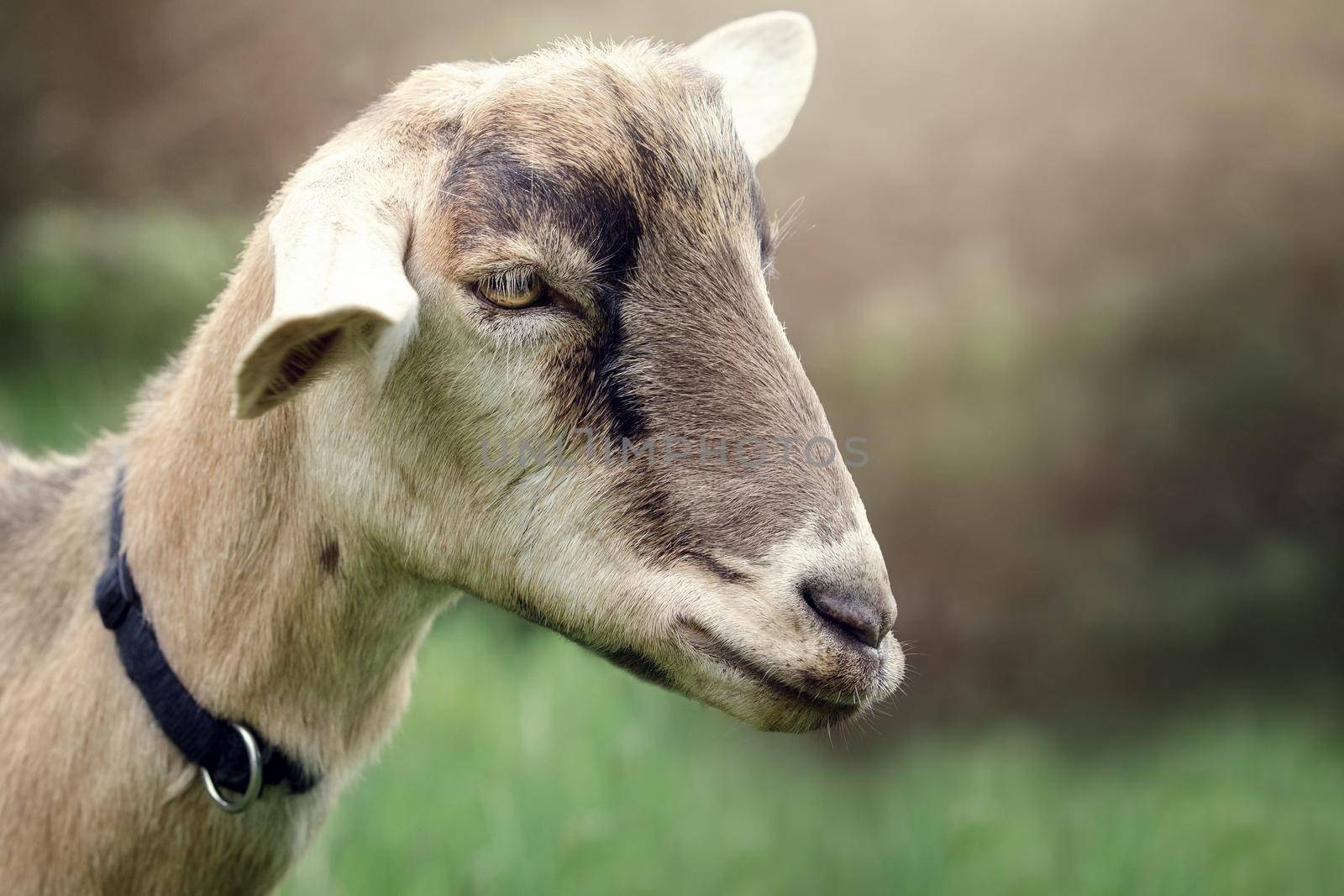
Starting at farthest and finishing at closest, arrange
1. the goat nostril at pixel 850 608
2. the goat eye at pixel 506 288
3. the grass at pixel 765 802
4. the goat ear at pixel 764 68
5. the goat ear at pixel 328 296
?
the grass at pixel 765 802, the goat ear at pixel 764 68, the goat eye at pixel 506 288, the goat nostril at pixel 850 608, the goat ear at pixel 328 296

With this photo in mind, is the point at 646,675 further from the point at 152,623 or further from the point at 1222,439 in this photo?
the point at 1222,439

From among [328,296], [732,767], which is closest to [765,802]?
[732,767]

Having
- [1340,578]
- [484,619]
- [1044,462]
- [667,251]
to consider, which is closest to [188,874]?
[667,251]

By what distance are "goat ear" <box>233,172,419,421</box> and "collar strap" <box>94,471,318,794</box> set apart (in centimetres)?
71

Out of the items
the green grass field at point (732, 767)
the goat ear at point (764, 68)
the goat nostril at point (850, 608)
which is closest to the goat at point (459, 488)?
the goat nostril at point (850, 608)

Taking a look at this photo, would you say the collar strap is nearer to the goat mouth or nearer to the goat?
the goat

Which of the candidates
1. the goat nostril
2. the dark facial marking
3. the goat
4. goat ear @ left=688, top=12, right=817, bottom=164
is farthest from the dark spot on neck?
goat ear @ left=688, top=12, right=817, bottom=164

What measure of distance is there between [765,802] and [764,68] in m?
3.40

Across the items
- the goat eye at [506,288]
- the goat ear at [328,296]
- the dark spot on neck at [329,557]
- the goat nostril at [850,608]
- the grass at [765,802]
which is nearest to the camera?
the goat ear at [328,296]

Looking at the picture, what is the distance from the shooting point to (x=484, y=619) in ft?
18.6

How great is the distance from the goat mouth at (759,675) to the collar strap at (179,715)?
2.80ft

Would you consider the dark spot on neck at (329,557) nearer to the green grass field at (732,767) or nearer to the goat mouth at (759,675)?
the goat mouth at (759,675)

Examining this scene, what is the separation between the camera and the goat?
1.85 metres

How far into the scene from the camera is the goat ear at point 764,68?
2789 millimetres
